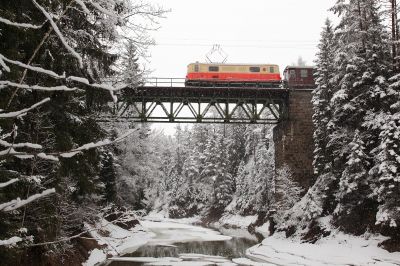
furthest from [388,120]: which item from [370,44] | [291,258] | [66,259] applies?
[66,259]

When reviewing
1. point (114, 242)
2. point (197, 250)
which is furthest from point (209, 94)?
point (114, 242)

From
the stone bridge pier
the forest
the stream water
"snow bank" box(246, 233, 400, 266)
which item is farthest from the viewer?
the stone bridge pier

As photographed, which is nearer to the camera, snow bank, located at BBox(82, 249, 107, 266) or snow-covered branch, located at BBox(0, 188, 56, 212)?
snow-covered branch, located at BBox(0, 188, 56, 212)

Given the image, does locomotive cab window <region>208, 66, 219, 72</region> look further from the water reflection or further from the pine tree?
the water reflection

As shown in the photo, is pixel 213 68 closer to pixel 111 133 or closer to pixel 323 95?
pixel 323 95

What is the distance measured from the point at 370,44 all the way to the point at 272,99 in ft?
40.1

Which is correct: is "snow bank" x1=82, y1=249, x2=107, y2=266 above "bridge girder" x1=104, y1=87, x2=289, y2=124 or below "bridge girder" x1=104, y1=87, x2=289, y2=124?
below

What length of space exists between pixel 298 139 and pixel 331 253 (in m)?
14.7

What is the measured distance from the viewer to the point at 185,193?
84.8m

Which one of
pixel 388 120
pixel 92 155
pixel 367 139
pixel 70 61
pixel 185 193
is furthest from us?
pixel 185 193

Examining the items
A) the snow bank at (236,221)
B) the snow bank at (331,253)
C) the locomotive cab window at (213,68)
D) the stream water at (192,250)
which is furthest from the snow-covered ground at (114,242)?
the snow bank at (236,221)

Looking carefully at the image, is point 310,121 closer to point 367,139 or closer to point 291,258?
point 367,139

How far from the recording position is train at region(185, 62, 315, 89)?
1463 inches

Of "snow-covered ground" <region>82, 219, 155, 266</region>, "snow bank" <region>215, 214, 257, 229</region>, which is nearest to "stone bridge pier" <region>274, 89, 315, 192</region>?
"snow-covered ground" <region>82, 219, 155, 266</region>
